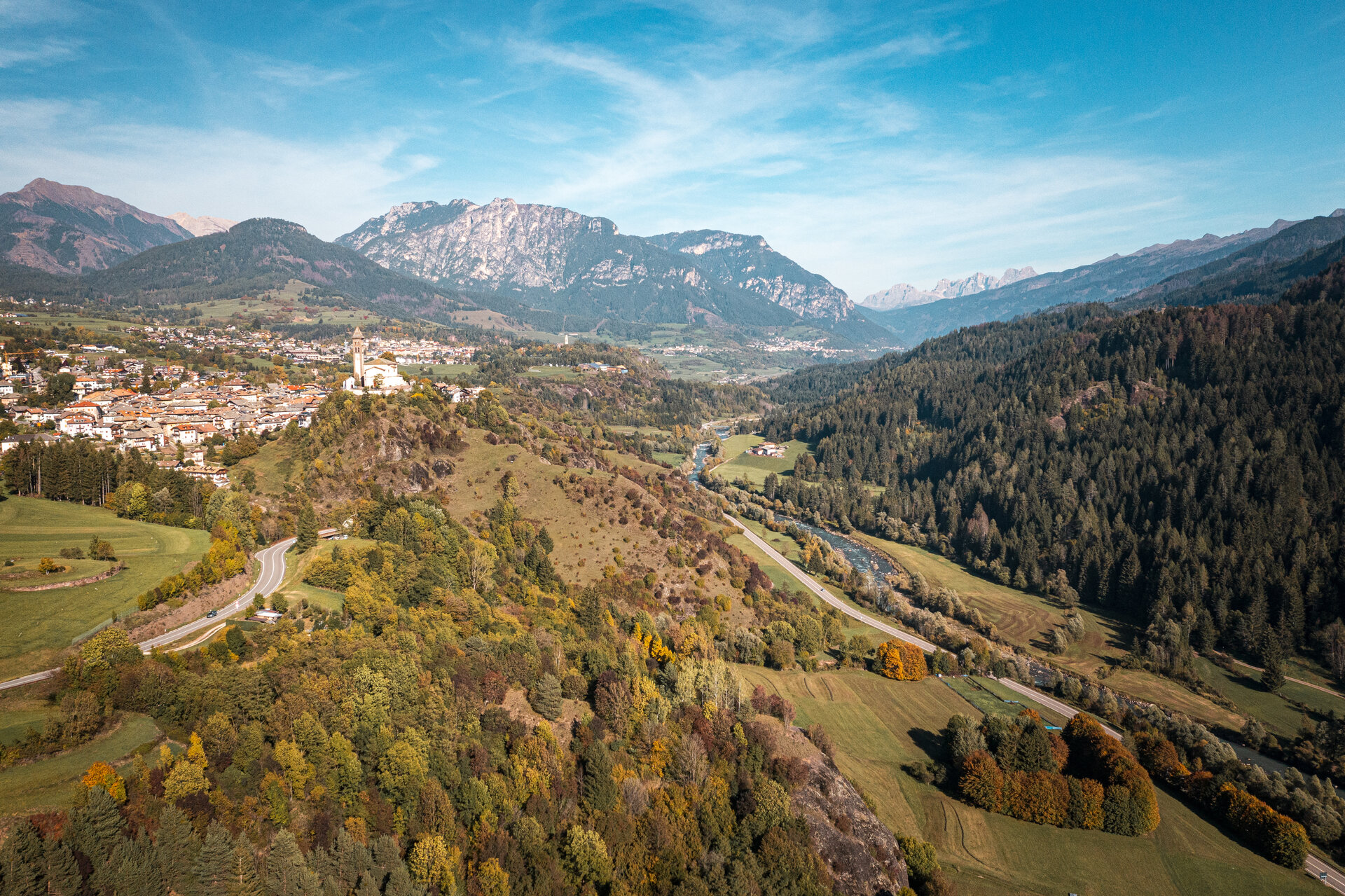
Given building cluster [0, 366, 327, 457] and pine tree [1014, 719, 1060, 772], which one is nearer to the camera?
pine tree [1014, 719, 1060, 772]

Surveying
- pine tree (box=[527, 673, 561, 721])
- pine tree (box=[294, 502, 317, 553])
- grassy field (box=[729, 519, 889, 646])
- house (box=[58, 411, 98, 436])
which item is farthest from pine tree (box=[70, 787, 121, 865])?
grassy field (box=[729, 519, 889, 646])

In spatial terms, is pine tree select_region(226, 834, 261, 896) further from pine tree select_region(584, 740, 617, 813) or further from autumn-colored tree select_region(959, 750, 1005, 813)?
autumn-colored tree select_region(959, 750, 1005, 813)

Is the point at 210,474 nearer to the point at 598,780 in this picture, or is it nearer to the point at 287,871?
the point at 287,871

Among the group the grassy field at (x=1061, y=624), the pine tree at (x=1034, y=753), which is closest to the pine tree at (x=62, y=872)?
the pine tree at (x=1034, y=753)

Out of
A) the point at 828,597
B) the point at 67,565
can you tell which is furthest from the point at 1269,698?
the point at 67,565

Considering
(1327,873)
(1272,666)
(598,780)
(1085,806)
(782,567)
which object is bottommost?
(1272,666)

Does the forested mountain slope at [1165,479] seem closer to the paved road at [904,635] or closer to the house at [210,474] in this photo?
the paved road at [904,635]
